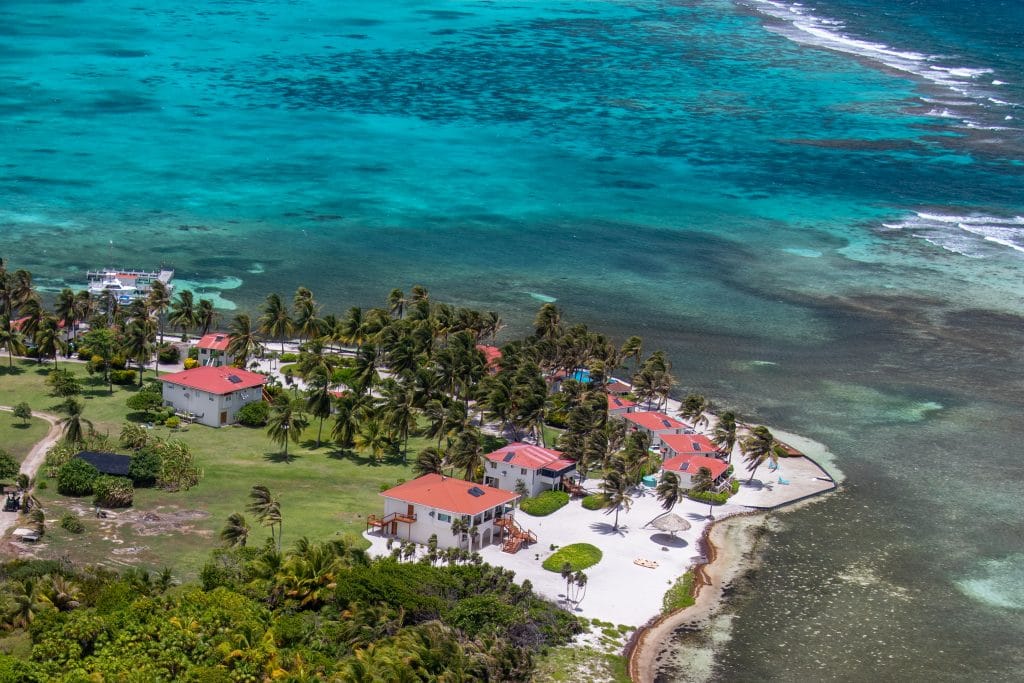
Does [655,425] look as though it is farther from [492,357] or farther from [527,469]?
[492,357]

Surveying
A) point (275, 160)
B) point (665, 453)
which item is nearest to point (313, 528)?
point (665, 453)

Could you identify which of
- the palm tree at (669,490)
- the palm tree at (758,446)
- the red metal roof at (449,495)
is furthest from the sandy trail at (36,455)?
the palm tree at (758,446)

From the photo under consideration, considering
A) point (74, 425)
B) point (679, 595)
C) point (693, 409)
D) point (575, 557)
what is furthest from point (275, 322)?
point (679, 595)

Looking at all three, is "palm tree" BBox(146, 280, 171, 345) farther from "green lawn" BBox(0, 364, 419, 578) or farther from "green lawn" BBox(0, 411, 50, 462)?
"green lawn" BBox(0, 411, 50, 462)

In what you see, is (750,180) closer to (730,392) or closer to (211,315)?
(730,392)

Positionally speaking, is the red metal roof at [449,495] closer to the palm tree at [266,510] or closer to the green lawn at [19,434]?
the palm tree at [266,510]

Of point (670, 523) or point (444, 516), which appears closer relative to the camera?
point (444, 516)

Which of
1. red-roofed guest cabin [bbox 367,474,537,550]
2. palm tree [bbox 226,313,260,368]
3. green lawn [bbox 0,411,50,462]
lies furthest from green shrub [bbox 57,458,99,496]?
palm tree [bbox 226,313,260,368]
